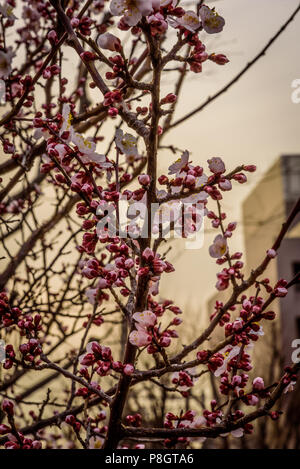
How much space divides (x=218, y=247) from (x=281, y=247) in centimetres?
2259

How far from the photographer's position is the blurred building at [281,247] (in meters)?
16.0

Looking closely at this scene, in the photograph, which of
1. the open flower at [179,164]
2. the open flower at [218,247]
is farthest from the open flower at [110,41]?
the open flower at [218,247]

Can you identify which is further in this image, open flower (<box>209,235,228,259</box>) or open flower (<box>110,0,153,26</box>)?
open flower (<box>209,235,228,259</box>)

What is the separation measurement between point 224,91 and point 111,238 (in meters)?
1.33

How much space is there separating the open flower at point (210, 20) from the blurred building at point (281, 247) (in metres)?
10.4

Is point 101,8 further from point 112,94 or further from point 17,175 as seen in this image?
point 112,94

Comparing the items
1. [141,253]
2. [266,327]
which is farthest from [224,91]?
[266,327]

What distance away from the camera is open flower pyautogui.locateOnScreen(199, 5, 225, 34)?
5.82ft

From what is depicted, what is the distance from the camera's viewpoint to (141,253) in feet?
6.03

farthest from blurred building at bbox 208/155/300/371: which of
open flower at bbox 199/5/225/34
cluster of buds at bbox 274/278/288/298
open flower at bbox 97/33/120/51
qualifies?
open flower at bbox 97/33/120/51

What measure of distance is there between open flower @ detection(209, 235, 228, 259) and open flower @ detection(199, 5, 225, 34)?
82 cm

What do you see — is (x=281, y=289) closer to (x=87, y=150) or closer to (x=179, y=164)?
(x=179, y=164)

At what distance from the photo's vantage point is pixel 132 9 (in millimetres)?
1659

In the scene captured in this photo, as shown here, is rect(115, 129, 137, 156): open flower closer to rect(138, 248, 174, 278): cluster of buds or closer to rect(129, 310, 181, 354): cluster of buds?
rect(138, 248, 174, 278): cluster of buds
